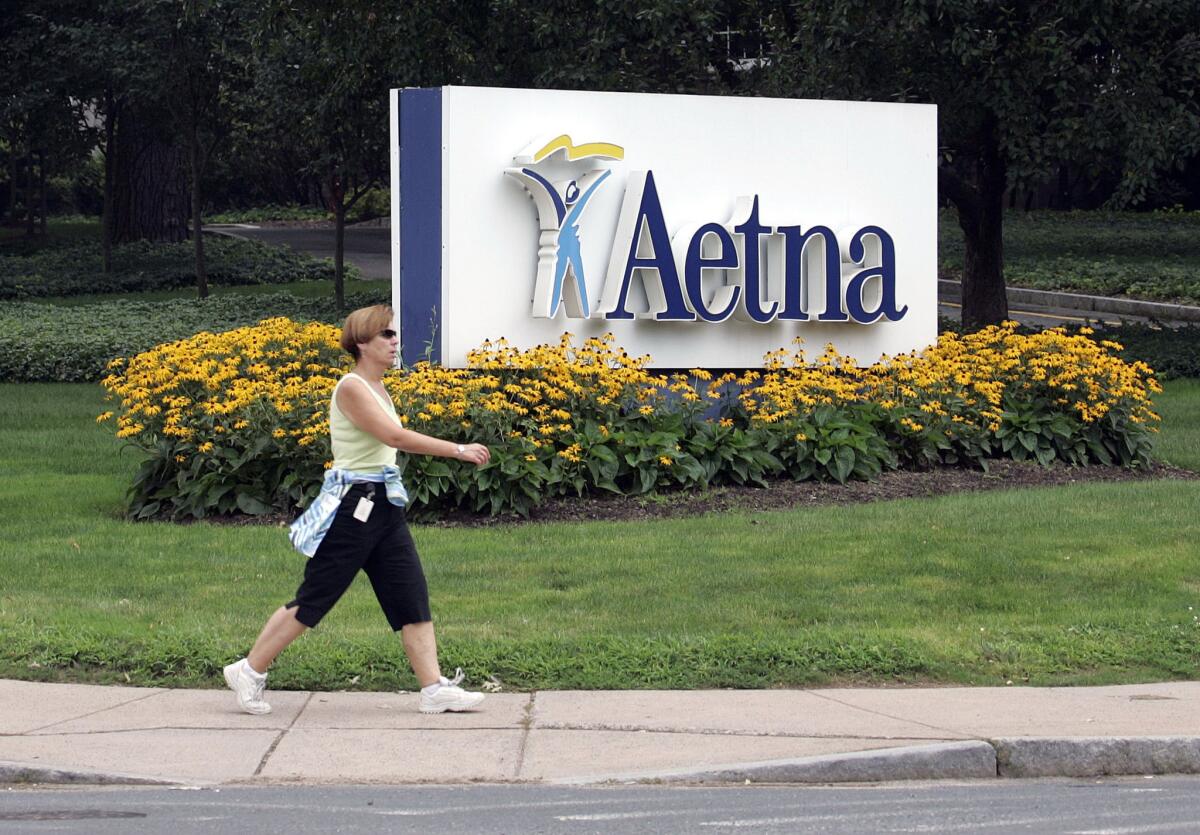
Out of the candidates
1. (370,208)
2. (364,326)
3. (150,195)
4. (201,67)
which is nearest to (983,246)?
(201,67)

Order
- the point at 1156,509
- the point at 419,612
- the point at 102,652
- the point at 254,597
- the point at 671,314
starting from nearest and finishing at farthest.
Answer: the point at 419,612, the point at 102,652, the point at 254,597, the point at 1156,509, the point at 671,314

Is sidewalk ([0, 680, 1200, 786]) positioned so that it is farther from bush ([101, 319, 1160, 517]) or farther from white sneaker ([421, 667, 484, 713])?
bush ([101, 319, 1160, 517])

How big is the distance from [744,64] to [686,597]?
51.8 ft

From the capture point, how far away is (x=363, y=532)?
6664 mm

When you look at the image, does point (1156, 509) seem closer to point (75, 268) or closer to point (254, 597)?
point (254, 597)

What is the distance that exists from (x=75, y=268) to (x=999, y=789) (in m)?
31.2

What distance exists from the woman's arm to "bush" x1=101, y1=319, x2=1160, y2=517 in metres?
3.98

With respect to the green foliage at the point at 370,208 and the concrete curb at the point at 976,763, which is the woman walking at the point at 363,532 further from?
the green foliage at the point at 370,208

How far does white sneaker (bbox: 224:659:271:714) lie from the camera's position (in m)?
6.75

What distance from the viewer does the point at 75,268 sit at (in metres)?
34.4

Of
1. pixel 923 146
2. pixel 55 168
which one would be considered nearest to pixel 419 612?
pixel 923 146

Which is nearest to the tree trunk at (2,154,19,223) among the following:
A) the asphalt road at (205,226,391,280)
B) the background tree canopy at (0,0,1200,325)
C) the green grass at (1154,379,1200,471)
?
the asphalt road at (205,226,391,280)

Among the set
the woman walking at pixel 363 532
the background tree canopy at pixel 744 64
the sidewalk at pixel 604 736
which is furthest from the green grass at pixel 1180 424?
the woman walking at pixel 363 532

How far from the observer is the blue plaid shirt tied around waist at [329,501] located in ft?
21.8
